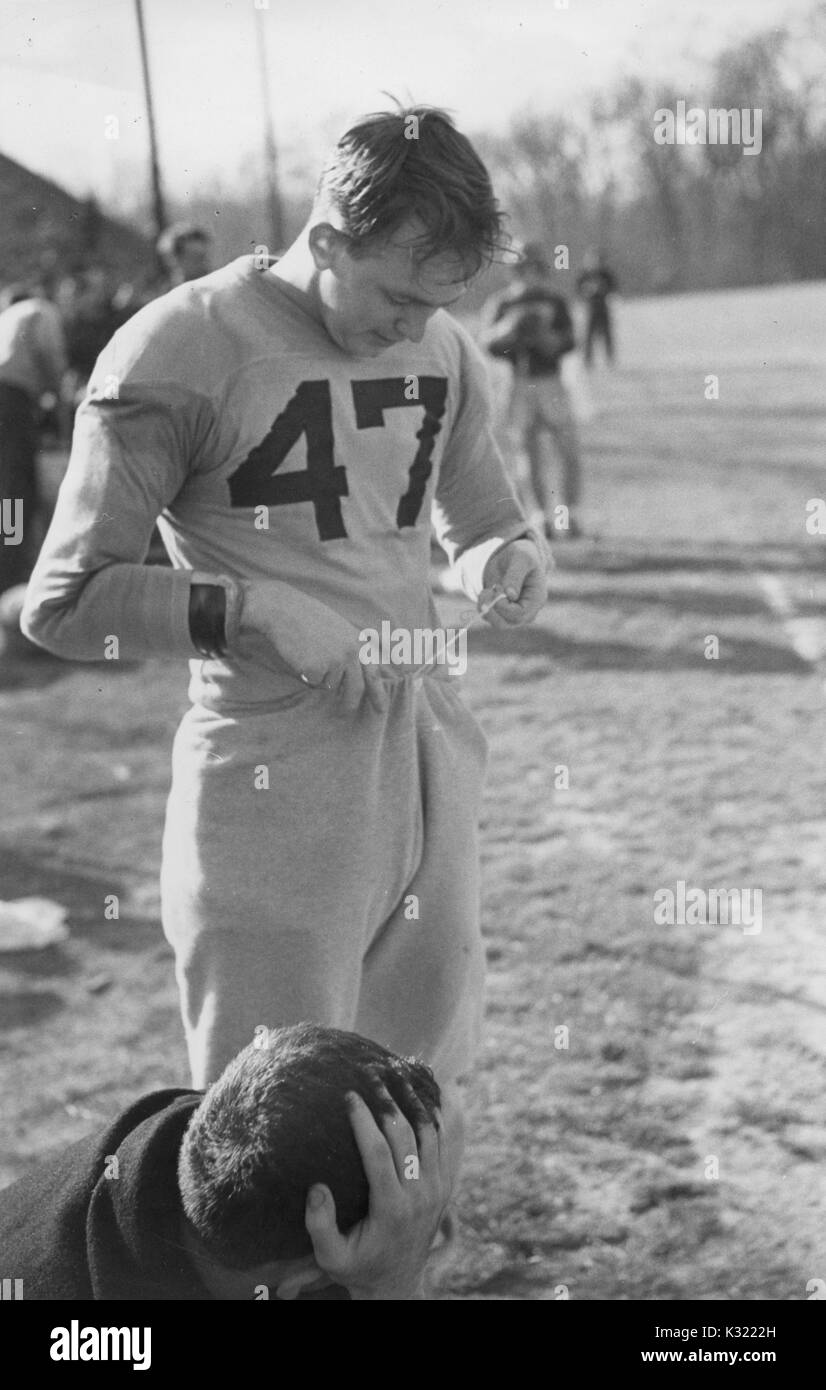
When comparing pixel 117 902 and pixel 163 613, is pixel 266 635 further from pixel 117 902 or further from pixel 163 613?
pixel 117 902

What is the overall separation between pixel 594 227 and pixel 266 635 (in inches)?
1034

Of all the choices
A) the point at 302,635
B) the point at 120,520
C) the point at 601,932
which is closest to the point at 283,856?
the point at 302,635

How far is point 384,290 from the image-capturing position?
186 cm

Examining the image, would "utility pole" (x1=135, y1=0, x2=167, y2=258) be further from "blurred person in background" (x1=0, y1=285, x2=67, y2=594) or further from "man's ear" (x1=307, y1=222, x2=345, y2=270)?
"blurred person in background" (x1=0, y1=285, x2=67, y2=594)

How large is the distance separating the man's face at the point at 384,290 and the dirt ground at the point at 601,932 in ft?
5.15

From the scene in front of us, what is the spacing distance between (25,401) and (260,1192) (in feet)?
15.1

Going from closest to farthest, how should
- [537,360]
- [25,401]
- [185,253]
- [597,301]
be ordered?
[185,253], [25,401], [537,360], [597,301]

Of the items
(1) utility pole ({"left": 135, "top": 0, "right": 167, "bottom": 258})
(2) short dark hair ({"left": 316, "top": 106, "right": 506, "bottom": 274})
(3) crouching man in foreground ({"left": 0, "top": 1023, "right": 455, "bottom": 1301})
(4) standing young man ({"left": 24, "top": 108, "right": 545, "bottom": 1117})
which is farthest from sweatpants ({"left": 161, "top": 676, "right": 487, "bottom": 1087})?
(1) utility pole ({"left": 135, "top": 0, "right": 167, "bottom": 258})

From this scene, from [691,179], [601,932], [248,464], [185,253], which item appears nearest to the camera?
[248,464]

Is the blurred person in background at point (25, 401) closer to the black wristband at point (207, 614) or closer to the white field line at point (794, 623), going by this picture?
the black wristband at point (207, 614)

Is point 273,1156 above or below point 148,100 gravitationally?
below

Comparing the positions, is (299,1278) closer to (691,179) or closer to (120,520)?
(120,520)

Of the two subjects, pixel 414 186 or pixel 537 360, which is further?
pixel 537 360
